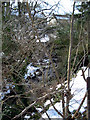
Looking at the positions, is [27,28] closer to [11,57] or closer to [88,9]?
[11,57]

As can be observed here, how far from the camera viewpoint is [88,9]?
5.48 m

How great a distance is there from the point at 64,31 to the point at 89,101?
15.2 feet

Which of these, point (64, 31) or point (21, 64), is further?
point (64, 31)

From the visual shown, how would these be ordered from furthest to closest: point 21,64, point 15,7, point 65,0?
point 15,7 < point 21,64 < point 65,0

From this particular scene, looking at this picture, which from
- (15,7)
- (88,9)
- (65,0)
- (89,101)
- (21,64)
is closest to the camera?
(89,101)

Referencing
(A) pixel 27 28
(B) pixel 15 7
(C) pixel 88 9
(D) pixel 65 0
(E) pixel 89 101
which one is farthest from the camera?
(C) pixel 88 9

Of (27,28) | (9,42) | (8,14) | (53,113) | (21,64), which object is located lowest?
(53,113)

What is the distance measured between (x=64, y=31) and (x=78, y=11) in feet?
2.87

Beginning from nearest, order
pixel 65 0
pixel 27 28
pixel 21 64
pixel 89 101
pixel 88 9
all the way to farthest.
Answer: pixel 89 101 < pixel 65 0 < pixel 27 28 < pixel 21 64 < pixel 88 9

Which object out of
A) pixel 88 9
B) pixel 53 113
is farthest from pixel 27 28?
pixel 88 9

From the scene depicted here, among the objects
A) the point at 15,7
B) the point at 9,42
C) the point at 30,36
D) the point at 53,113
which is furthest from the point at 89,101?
the point at 15,7

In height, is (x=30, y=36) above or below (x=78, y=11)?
below

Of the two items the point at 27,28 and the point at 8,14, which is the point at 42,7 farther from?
the point at 8,14

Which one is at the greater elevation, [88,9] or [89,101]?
[88,9]
